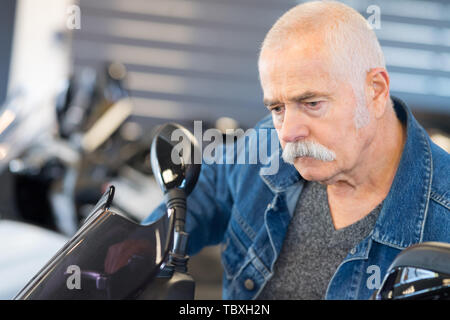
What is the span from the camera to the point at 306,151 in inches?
40.8

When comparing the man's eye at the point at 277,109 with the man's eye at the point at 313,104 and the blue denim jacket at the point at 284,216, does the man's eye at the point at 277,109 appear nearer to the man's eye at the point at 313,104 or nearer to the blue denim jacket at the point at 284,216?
the man's eye at the point at 313,104

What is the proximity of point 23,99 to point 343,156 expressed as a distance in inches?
59.6

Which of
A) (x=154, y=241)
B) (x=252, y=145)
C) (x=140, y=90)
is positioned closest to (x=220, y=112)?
(x=140, y=90)

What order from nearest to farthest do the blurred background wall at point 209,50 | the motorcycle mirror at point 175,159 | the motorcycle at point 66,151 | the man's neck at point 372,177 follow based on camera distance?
the motorcycle mirror at point 175,159 → the man's neck at point 372,177 → the motorcycle at point 66,151 → the blurred background wall at point 209,50

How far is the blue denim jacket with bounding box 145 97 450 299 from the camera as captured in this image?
3.50ft

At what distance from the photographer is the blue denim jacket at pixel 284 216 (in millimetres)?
1065

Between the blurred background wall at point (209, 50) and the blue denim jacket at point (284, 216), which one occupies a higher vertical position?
the blurred background wall at point (209, 50)

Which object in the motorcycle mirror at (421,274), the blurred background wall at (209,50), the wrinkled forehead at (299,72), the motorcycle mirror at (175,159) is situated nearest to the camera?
the motorcycle mirror at (421,274)

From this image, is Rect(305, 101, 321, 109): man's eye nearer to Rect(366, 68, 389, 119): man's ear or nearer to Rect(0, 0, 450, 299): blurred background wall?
Rect(366, 68, 389, 119): man's ear

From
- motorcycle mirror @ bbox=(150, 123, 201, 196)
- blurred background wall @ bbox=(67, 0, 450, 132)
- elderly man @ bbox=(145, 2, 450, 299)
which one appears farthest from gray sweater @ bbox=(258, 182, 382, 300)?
blurred background wall @ bbox=(67, 0, 450, 132)

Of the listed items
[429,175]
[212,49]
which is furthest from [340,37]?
[212,49]

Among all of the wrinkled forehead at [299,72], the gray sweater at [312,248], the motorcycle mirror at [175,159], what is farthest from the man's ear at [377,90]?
the motorcycle mirror at [175,159]
